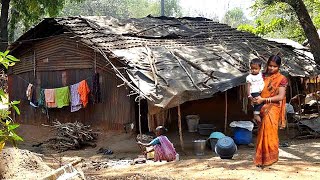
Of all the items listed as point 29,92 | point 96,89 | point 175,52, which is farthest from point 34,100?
point 175,52

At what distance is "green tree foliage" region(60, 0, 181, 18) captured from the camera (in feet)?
193

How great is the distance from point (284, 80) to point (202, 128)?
6.96 metres

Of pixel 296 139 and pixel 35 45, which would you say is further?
pixel 35 45

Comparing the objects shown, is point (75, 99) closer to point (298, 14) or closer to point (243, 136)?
point (243, 136)

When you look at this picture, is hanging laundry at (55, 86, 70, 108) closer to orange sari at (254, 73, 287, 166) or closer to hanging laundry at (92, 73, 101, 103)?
hanging laundry at (92, 73, 101, 103)

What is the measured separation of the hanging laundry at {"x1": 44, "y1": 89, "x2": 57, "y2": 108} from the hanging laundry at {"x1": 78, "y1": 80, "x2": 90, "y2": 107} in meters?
1.18

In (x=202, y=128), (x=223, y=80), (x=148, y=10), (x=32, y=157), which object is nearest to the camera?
(x=32, y=157)

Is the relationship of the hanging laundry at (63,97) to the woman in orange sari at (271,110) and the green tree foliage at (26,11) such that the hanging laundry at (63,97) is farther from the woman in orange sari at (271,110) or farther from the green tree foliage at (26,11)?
the woman in orange sari at (271,110)

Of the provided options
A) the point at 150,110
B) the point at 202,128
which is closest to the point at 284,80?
the point at 150,110

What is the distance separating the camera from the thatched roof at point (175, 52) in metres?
11.1

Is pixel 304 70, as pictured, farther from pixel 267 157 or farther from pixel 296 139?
pixel 267 157

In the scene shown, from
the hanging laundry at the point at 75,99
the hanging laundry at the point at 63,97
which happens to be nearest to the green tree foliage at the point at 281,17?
the hanging laundry at the point at 75,99

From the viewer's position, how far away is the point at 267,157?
628 centimetres

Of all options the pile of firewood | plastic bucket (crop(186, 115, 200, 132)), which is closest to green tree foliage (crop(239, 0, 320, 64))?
plastic bucket (crop(186, 115, 200, 132))
